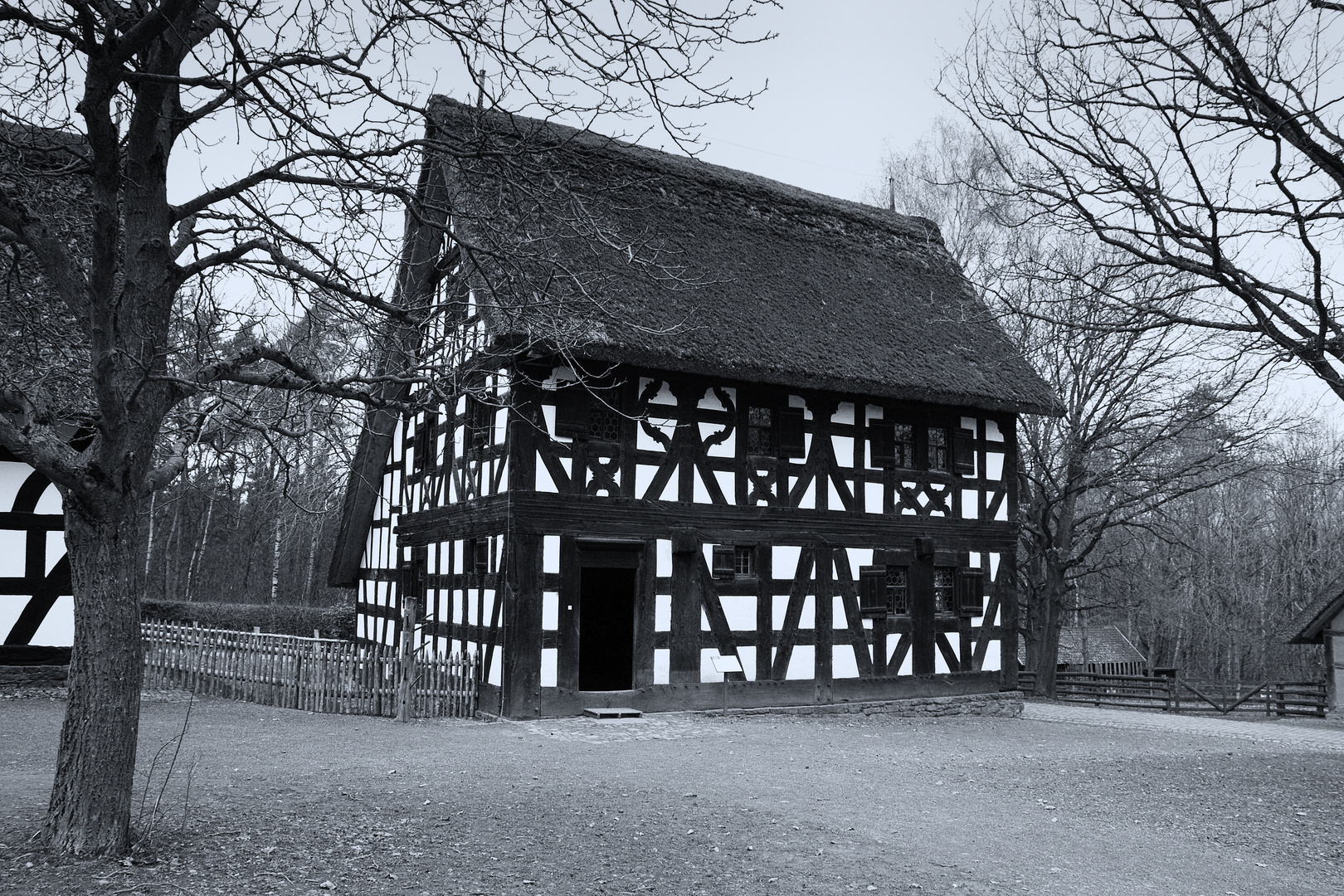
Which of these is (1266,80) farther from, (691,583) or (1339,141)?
(691,583)

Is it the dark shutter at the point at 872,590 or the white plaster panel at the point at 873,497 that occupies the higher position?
the white plaster panel at the point at 873,497

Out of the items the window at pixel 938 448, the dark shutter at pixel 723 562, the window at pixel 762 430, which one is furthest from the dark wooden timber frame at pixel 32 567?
the window at pixel 938 448

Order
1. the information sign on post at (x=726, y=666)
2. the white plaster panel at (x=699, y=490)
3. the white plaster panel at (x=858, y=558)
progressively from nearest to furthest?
the information sign on post at (x=726, y=666)
the white plaster panel at (x=699, y=490)
the white plaster panel at (x=858, y=558)

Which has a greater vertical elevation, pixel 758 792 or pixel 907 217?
pixel 907 217

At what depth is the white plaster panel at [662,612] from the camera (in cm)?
1592

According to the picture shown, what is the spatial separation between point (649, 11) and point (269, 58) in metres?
2.32

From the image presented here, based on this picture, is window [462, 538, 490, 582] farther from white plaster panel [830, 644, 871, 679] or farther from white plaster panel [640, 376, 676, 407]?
white plaster panel [830, 644, 871, 679]

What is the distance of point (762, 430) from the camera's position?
1741 cm

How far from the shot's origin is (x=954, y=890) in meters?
6.69

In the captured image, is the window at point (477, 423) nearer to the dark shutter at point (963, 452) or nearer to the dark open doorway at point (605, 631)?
the dark open doorway at point (605, 631)

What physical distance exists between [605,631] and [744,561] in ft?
12.7

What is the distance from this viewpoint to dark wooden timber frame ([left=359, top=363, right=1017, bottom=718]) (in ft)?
49.4

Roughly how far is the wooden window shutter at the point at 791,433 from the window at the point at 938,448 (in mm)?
2984

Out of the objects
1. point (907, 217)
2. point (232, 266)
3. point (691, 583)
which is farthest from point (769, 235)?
point (232, 266)
